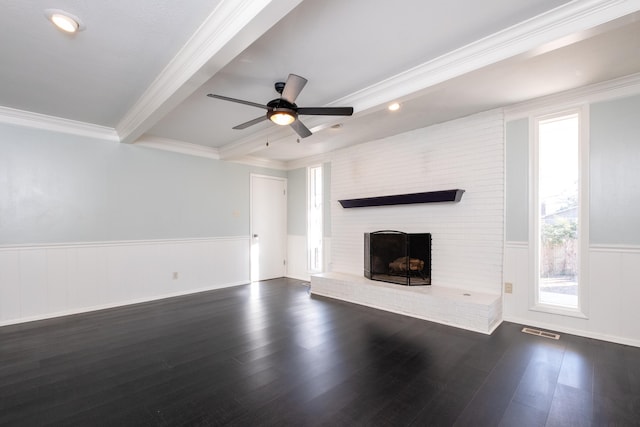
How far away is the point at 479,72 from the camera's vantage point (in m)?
2.38

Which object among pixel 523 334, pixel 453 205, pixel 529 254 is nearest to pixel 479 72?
pixel 453 205

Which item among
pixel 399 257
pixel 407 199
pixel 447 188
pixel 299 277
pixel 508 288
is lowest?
pixel 299 277

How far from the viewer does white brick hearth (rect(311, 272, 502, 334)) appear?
10.8ft

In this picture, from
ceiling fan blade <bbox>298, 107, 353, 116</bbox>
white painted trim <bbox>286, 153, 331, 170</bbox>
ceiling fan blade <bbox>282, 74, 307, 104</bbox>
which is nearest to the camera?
ceiling fan blade <bbox>282, 74, 307, 104</bbox>

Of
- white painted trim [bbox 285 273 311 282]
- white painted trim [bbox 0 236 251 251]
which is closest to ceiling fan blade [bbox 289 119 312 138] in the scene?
white painted trim [bbox 0 236 251 251]

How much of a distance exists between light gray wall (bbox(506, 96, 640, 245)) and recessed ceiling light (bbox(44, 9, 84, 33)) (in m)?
4.60

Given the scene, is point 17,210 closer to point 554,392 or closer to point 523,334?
point 554,392

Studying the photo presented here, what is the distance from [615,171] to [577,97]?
0.86 m

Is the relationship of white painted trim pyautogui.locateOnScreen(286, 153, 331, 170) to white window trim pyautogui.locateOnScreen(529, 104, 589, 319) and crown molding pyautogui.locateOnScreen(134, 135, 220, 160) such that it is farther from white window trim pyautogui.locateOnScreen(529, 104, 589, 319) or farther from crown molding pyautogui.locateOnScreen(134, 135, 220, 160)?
white window trim pyautogui.locateOnScreen(529, 104, 589, 319)

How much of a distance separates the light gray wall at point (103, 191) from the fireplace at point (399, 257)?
8.97ft

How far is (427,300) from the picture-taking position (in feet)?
12.0

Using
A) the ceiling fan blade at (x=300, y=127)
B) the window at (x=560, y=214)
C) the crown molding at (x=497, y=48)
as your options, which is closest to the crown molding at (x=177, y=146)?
the ceiling fan blade at (x=300, y=127)

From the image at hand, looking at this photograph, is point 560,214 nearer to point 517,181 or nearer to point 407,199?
point 517,181

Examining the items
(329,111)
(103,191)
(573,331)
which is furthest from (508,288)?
(103,191)
